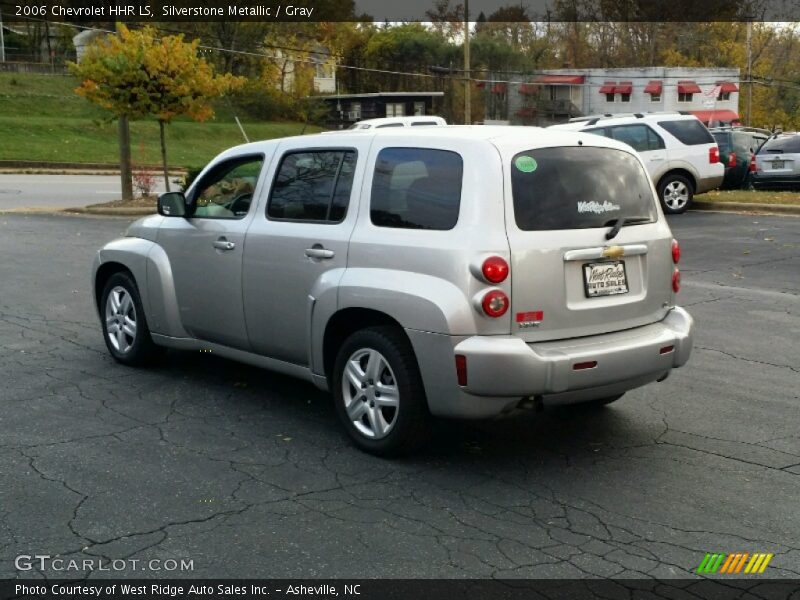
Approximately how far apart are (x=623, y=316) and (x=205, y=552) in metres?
2.60

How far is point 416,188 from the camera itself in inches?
215

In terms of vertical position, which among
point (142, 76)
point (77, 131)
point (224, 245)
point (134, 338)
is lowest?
point (134, 338)

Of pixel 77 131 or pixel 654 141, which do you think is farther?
pixel 77 131

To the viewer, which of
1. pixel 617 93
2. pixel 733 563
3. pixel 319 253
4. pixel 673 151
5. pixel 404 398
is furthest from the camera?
pixel 617 93

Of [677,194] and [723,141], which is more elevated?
[723,141]

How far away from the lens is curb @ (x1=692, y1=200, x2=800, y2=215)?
17.7m

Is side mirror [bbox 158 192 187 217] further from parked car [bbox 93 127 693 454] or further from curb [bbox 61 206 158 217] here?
curb [bbox 61 206 158 217]

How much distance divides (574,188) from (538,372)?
1092 millimetres

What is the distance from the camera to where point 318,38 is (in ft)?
226

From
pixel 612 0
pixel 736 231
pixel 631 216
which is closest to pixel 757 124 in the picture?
pixel 612 0

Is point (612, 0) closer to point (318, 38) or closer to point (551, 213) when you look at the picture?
point (318, 38)

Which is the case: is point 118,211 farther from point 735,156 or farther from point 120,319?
point 120,319

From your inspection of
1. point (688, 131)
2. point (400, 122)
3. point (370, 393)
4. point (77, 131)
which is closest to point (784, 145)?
point (688, 131)

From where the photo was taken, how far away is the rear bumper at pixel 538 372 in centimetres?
494
